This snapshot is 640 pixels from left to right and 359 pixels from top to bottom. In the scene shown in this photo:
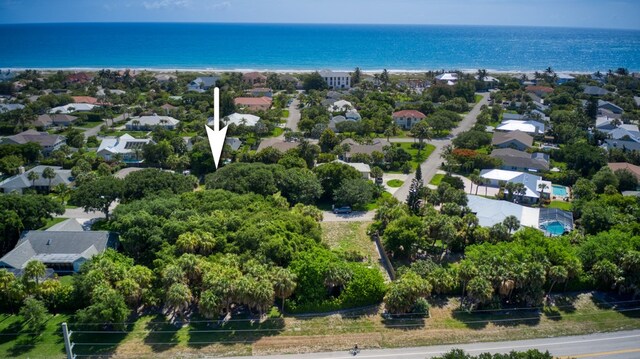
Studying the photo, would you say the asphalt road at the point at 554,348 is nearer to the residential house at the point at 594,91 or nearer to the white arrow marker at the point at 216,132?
the white arrow marker at the point at 216,132

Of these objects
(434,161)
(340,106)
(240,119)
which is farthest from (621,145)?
(240,119)

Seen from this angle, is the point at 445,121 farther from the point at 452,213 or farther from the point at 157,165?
the point at 157,165

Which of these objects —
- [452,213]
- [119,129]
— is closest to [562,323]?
[452,213]

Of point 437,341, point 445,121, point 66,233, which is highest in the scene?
point 445,121

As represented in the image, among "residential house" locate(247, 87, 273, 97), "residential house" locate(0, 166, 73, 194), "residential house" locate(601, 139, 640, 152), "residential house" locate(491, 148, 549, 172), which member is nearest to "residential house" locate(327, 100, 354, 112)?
"residential house" locate(247, 87, 273, 97)

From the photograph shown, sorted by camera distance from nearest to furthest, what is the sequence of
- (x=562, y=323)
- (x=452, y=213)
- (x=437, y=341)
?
(x=437, y=341) → (x=562, y=323) → (x=452, y=213)

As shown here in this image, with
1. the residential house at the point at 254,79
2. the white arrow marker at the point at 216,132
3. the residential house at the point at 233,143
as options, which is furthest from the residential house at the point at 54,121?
the white arrow marker at the point at 216,132
